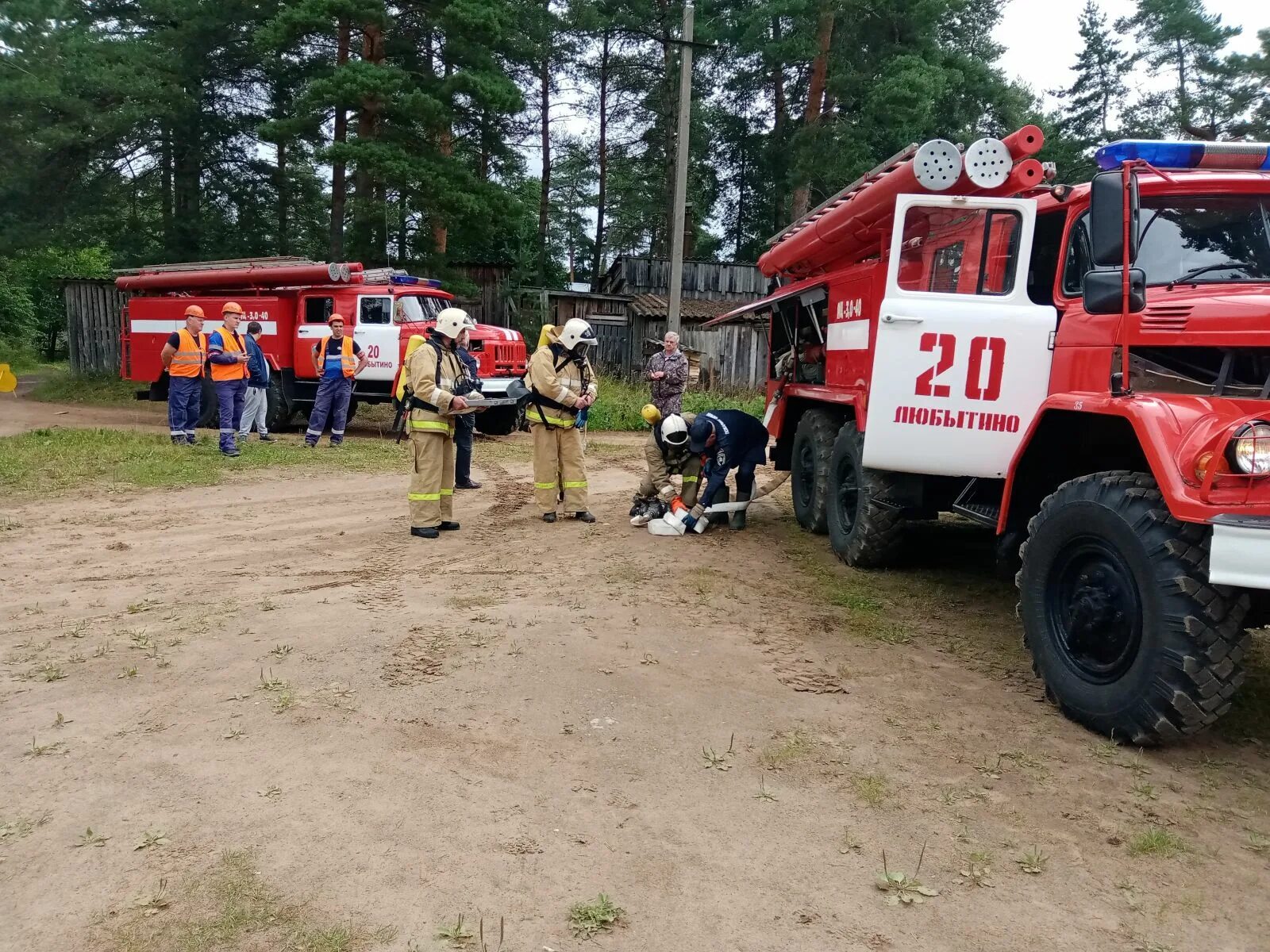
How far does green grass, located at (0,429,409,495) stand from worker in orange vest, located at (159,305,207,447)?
0.95ft

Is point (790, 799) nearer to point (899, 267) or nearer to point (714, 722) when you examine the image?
point (714, 722)

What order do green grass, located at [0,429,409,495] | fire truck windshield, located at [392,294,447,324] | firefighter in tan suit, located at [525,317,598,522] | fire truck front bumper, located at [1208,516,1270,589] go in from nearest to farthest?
fire truck front bumper, located at [1208,516,1270,589] < firefighter in tan suit, located at [525,317,598,522] < green grass, located at [0,429,409,495] < fire truck windshield, located at [392,294,447,324]

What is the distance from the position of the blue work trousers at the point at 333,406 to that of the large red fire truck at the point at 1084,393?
8.40 m

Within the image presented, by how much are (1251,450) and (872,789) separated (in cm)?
185

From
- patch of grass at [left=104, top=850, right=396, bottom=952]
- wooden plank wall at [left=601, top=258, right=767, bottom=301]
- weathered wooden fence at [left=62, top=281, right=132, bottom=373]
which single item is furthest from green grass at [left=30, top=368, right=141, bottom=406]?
Answer: patch of grass at [left=104, top=850, right=396, bottom=952]

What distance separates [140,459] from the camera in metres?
11.3

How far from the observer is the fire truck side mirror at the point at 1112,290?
384 centimetres

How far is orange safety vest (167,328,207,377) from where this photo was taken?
12273 mm

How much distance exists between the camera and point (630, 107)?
32406mm

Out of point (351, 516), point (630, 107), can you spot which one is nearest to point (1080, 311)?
point (351, 516)

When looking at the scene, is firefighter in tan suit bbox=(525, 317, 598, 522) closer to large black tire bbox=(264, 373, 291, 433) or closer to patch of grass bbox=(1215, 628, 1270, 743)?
patch of grass bbox=(1215, 628, 1270, 743)

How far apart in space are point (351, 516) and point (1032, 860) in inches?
274

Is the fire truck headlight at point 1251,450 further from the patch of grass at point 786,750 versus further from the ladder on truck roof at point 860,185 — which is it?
the ladder on truck roof at point 860,185

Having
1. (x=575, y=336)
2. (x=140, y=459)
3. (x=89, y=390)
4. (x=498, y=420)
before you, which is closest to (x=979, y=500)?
(x=575, y=336)
